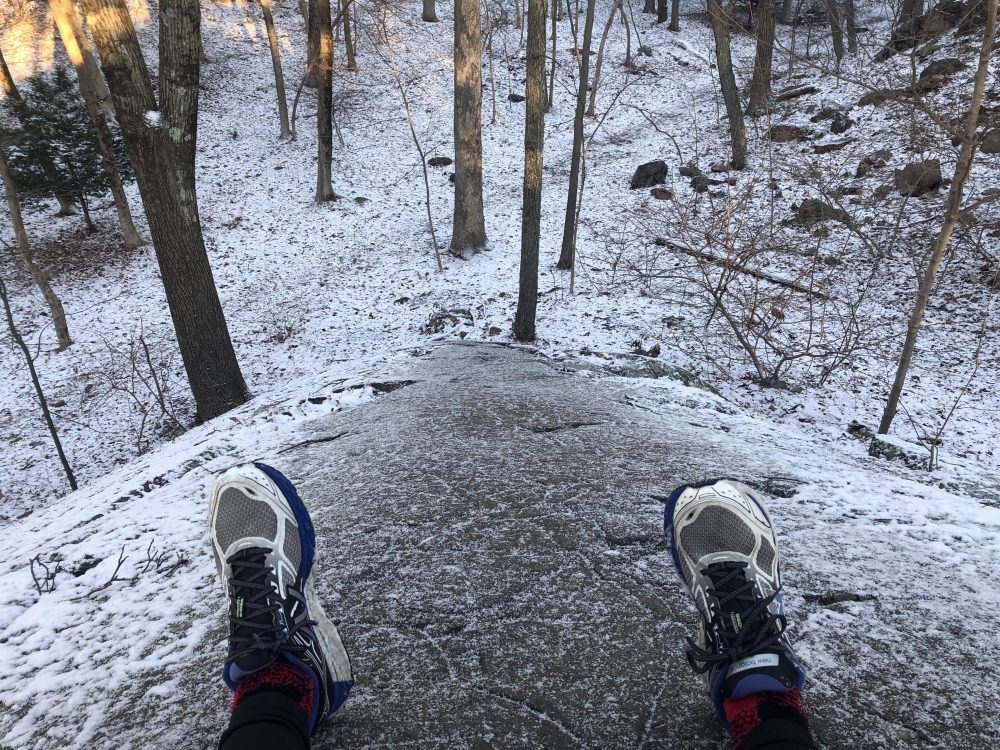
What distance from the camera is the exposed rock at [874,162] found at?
11.5m

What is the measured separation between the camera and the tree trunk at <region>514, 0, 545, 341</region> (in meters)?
5.93

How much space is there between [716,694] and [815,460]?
3.20m

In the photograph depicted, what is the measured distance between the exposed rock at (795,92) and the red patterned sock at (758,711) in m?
Answer: 19.6

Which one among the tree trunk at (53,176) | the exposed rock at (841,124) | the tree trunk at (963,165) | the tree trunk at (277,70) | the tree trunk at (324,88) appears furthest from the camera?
the tree trunk at (277,70)

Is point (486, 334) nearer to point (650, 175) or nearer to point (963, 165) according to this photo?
point (963, 165)

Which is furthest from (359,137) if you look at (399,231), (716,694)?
(716,694)

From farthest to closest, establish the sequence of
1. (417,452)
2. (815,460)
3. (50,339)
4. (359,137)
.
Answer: (359,137) → (50,339) → (815,460) → (417,452)

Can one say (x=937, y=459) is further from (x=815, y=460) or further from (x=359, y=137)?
(x=359, y=137)

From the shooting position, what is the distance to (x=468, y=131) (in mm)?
10281

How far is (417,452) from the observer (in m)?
3.72

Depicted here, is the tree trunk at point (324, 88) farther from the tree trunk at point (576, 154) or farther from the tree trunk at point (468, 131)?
the tree trunk at point (576, 154)

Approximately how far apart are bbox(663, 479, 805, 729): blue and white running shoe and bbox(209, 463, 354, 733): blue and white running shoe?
1139 mm

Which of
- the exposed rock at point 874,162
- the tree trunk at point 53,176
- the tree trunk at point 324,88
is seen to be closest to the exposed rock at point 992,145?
the exposed rock at point 874,162

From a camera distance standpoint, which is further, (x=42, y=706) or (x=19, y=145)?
(x=19, y=145)
